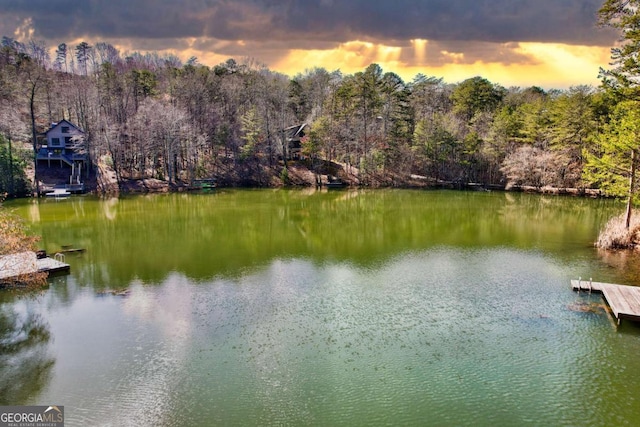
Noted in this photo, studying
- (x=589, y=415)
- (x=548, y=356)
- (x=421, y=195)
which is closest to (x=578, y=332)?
(x=548, y=356)

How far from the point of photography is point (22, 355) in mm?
15250

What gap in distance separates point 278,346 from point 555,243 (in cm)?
2278

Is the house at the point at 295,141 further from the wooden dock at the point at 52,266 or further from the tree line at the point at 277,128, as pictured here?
the wooden dock at the point at 52,266

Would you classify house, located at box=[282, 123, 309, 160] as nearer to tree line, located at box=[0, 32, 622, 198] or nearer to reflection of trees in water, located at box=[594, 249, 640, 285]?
tree line, located at box=[0, 32, 622, 198]

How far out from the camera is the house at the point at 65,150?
57.6m

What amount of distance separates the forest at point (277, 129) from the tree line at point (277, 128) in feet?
0.52

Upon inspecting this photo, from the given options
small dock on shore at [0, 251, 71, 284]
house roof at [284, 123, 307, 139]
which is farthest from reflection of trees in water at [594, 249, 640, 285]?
house roof at [284, 123, 307, 139]

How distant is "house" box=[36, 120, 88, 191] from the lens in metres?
57.6

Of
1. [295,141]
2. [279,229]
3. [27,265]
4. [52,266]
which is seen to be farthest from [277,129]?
[27,265]

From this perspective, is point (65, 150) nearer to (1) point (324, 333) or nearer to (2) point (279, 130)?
(2) point (279, 130)

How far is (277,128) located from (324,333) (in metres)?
53.3

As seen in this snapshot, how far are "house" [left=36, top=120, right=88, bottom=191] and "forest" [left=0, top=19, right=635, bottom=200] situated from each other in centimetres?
129

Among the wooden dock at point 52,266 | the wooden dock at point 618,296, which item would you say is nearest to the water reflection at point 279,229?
the wooden dock at point 52,266

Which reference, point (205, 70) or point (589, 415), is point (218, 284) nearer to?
point (589, 415)
